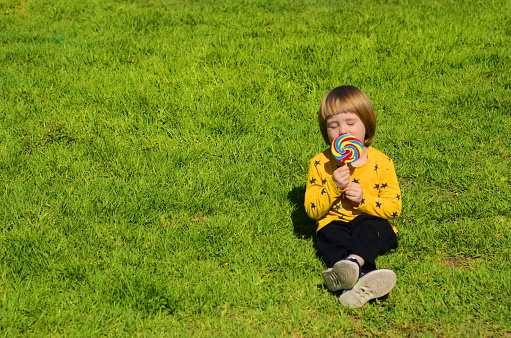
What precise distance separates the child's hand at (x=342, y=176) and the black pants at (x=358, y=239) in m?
0.38

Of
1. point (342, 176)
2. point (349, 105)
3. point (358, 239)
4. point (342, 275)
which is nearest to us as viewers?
point (342, 275)

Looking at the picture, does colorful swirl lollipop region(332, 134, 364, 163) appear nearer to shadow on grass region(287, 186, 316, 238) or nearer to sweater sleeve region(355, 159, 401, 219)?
sweater sleeve region(355, 159, 401, 219)

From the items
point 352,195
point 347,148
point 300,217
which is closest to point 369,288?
point 352,195

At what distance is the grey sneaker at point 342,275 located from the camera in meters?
3.80

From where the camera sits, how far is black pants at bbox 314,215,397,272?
4.10m

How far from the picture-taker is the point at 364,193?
169 inches

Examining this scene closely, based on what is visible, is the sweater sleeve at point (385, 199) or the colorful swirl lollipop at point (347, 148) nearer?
the colorful swirl lollipop at point (347, 148)

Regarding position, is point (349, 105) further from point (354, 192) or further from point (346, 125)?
point (354, 192)

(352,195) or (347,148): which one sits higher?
(347,148)

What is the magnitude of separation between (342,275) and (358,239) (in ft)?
1.28

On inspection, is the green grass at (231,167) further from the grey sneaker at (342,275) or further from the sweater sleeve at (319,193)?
the sweater sleeve at (319,193)

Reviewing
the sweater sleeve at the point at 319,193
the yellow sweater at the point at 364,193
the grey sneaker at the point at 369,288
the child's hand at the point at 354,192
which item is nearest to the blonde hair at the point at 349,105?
the yellow sweater at the point at 364,193

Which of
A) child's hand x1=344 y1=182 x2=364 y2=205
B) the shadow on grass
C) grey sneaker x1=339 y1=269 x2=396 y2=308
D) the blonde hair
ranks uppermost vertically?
the blonde hair

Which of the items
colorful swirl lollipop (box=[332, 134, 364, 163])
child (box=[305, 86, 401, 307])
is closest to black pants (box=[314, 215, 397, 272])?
child (box=[305, 86, 401, 307])
